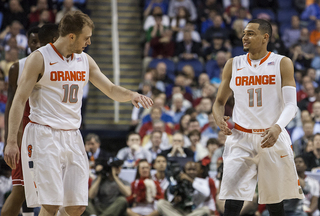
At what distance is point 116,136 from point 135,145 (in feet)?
6.38

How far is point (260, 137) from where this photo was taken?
4.89 m

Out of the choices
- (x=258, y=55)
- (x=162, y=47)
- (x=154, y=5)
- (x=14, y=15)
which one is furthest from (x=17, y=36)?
(x=258, y=55)

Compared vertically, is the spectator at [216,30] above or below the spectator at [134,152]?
above

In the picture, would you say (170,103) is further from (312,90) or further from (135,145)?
(312,90)

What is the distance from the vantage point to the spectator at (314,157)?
8.85 metres

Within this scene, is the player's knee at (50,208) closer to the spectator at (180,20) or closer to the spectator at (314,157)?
the spectator at (314,157)

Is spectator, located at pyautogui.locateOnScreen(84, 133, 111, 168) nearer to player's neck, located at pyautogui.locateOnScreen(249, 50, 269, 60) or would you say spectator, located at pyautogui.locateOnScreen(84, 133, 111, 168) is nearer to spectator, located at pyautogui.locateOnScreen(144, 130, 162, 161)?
spectator, located at pyautogui.locateOnScreen(144, 130, 162, 161)

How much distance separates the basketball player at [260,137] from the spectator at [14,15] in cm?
1058

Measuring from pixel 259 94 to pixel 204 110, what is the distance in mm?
6277

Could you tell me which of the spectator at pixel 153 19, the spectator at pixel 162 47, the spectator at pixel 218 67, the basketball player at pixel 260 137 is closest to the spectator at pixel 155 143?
the spectator at pixel 218 67

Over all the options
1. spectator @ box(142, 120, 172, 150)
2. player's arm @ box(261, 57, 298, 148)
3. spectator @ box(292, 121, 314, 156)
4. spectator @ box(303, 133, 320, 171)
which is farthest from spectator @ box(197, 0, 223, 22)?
player's arm @ box(261, 57, 298, 148)

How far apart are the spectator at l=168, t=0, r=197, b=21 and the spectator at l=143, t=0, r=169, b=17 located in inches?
11.0

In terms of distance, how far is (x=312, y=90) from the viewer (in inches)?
450

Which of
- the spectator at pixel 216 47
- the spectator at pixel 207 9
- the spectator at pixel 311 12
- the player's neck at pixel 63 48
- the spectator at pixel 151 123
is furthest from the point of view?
the spectator at pixel 311 12
